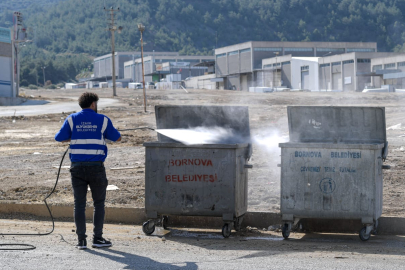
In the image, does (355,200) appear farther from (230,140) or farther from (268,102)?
(268,102)

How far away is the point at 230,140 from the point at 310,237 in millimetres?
1547

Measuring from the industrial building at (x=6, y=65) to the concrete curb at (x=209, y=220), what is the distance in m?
36.1

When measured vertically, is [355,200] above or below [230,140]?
below

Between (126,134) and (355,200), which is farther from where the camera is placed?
(126,134)

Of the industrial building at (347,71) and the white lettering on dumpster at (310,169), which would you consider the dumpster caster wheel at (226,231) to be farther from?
the industrial building at (347,71)

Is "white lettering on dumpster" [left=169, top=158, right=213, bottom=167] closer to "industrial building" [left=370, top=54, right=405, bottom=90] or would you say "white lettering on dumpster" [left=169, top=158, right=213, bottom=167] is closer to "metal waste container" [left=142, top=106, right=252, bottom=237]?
"metal waste container" [left=142, top=106, right=252, bottom=237]

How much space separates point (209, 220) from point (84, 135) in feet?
7.79

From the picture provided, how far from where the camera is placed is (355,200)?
6668 mm

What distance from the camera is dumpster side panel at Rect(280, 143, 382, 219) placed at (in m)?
6.65

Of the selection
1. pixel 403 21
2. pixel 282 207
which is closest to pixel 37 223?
pixel 282 207

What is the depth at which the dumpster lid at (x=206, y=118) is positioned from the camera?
7.66 m

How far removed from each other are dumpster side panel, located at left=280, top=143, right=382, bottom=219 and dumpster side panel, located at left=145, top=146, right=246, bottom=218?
2.13ft

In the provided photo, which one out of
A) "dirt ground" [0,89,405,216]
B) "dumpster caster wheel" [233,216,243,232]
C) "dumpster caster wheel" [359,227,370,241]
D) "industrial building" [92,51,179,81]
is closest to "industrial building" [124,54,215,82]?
"industrial building" [92,51,179,81]

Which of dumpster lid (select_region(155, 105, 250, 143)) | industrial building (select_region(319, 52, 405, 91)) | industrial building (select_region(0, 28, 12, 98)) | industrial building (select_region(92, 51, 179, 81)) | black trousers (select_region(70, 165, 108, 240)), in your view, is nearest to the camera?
black trousers (select_region(70, 165, 108, 240))
